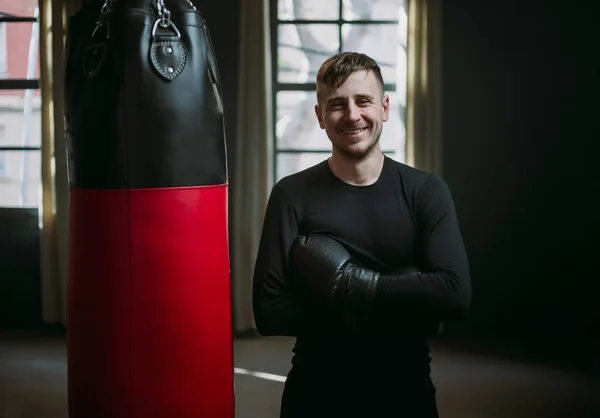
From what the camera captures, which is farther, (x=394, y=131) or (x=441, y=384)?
(x=394, y=131)

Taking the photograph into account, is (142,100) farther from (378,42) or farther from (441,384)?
(378,42)

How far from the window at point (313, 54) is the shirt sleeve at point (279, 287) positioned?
9.63 feet

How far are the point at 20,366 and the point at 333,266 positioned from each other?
2931 millimetres

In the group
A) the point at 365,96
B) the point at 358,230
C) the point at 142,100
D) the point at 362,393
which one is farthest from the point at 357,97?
the point at 362,393

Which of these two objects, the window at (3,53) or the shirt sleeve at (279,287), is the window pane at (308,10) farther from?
the shirt sleeve at (279,287)

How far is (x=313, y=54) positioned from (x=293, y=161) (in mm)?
735

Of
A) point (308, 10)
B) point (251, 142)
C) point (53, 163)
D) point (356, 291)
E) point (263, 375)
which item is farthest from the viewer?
point (308, 10)

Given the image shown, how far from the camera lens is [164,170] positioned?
1.58 metres

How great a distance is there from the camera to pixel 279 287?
144 centimetres

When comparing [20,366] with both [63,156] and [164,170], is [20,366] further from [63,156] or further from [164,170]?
[164,170]

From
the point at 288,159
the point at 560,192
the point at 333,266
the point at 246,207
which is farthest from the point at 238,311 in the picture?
the point at 333,266

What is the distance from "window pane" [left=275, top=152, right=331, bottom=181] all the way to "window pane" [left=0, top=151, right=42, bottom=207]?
1700mm

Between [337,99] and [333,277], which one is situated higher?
[337,99]

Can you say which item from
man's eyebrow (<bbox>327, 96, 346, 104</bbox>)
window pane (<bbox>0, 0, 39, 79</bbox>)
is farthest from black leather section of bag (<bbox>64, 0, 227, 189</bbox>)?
window pane (<bbox>0, 0, 39, 79</bbox>)
